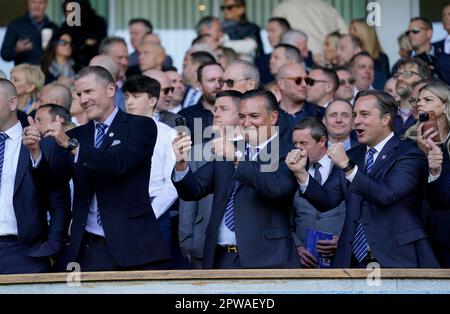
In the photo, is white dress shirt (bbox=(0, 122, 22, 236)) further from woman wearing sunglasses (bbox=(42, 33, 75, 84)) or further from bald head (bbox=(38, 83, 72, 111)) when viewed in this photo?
woman wearing sunglasses (bbox=(42, 33, 75, 84))

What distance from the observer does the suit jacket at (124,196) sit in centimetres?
903

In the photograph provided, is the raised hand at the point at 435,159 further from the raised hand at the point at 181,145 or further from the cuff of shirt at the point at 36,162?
the cuff of shirt at the point at 36,162

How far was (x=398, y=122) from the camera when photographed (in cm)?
1165

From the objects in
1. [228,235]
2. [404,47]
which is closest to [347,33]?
[404,47]

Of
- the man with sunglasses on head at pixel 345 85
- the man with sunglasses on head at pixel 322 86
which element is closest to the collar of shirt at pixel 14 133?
the man with sunglasses on head at pixel 322 86

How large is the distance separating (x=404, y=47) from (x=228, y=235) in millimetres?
5850

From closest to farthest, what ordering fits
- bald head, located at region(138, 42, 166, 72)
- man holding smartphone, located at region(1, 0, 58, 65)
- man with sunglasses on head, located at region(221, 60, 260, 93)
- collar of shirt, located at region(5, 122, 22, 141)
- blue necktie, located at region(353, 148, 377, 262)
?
blue necktie, located at region(353, 148, 377, 262) → collar of shirt, located at region(5, 122, 22, 141) → man with sunglasses on head, located at region(221, 60, 260, 93) → bald head, located at region(138, 42, 166, 72) → man holding smartphone, located at region(1, 0, 58, 65)

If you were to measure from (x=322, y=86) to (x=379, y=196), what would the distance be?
3.44m

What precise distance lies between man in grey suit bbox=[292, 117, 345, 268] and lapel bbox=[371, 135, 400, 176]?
885mm

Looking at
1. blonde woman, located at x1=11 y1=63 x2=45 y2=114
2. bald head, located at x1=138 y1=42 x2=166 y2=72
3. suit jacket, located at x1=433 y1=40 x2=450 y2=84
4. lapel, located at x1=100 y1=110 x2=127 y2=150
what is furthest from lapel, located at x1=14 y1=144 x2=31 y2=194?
suit jacket, located at x1=433 y1=40 x2=450 y2=84

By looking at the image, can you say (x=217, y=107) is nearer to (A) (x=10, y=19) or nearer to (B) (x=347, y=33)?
(B) (x=347, y=33)

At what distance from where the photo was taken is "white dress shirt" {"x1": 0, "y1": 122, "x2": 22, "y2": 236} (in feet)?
31.2

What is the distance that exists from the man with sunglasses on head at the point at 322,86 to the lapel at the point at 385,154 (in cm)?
284

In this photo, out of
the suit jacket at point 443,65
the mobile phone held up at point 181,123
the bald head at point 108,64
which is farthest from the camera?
the suit jacket at point 443,65
